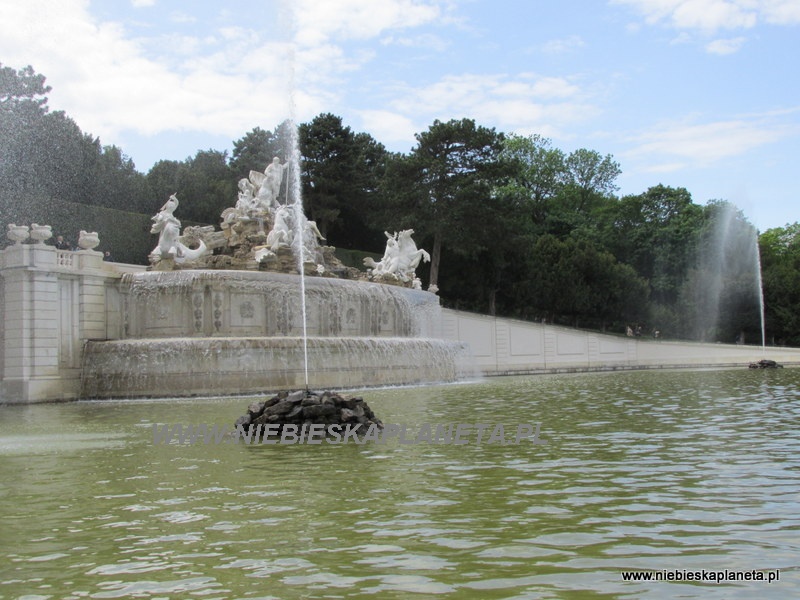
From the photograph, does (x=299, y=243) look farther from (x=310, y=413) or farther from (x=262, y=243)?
(x=310, y=413)

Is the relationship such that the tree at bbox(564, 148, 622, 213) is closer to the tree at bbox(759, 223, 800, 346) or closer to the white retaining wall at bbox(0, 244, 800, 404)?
the tree at bbox(759, 223, 800, 346)

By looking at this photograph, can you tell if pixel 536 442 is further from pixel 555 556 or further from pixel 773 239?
pixel 773 239

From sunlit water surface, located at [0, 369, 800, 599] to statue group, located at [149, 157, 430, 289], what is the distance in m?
15.4

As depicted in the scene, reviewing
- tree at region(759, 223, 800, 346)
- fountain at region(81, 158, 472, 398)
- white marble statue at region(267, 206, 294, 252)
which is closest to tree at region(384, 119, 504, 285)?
fountain at region(81, 158, 472, 398)

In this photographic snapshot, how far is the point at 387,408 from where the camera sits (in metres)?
14.2

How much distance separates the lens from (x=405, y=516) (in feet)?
18.3

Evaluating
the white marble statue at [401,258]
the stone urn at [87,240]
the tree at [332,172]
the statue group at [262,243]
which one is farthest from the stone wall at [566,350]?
the stone urn at [87,240]

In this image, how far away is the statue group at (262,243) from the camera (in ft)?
84.0

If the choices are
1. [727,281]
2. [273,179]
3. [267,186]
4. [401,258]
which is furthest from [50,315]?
[727,281]

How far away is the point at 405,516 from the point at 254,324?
58.9 feet

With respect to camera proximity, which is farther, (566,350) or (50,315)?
(566,350)

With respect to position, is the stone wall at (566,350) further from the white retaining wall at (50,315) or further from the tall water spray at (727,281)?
the white retaining wall at (50,315)

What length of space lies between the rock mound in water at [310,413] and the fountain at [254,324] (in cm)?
956

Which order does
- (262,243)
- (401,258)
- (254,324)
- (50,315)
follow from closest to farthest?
1. (50,315)
2. (254,324)
3. (262,243)
4. (401,258)
